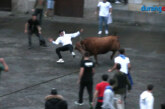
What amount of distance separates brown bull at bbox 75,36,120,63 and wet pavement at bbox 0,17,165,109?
68 cm

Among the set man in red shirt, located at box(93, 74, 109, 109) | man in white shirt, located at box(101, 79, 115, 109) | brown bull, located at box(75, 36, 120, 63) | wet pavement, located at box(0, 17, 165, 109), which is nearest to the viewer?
man in white shirt, located at box(101, 79, 115, 109)

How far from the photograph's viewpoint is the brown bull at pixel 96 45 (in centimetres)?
1540

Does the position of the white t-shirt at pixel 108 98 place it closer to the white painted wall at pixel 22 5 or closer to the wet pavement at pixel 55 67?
the wet pavement at pixel 55 67

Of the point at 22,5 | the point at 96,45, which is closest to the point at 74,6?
the point at 22,5

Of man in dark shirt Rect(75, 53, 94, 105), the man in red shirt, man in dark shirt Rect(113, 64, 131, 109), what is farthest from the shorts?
the man in red shirt

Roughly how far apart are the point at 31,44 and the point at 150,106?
31.0ft

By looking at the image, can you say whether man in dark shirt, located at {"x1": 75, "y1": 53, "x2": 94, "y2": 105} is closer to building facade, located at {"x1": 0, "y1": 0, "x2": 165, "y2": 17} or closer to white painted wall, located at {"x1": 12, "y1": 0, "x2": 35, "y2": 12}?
building facade, located at {"x1": 0, "y1": 0, "x2": 165, "y2": 17}

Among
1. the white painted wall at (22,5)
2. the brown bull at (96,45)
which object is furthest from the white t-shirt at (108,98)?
the white painted wall at (22,5)

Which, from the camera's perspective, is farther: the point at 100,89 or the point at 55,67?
the point at 55,67

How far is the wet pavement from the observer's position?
41.3 feet

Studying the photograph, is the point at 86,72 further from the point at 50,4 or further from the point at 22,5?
the point at 22,5

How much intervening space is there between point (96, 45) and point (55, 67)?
5.93ft

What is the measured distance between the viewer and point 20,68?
15.3 m

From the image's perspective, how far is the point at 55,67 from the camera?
51.0 feet
